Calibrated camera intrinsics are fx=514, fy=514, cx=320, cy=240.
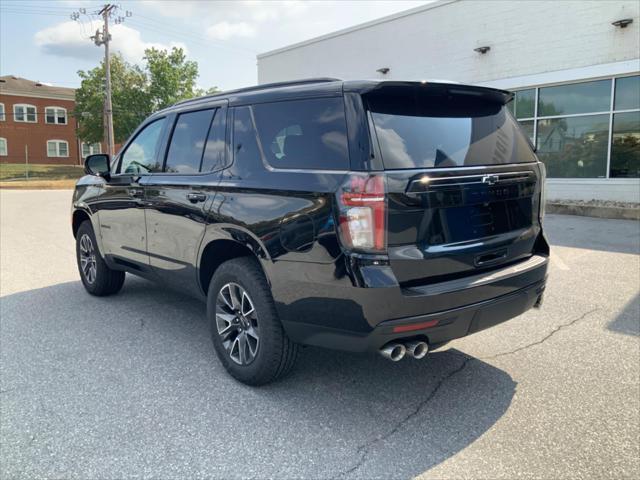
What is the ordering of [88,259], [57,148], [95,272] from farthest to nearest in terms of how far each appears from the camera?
[57,148]
[88,259]
[95,272]

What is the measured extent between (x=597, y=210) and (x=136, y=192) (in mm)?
11674

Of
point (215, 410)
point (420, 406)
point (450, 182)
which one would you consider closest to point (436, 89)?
point (450, 182)

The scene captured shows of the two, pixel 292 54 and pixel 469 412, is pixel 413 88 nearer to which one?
pixel 469 412

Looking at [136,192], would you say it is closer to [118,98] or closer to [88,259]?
[88,259]

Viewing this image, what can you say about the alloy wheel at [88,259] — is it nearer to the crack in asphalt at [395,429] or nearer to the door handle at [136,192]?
the door handle at [136,192]

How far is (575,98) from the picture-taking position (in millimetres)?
14789

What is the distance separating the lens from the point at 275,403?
3275 millimetres

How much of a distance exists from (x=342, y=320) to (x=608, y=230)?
959 cm

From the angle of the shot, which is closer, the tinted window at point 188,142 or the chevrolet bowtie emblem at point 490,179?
the chevrolet bowtie emblem at point 490,179

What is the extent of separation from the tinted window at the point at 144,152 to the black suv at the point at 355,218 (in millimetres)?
685

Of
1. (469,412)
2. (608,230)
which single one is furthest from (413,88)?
(608,230)

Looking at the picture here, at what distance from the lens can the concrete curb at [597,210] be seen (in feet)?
39.6

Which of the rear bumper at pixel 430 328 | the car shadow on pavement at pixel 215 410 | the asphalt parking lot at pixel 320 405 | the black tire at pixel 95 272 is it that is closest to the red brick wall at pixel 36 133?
the black tire at pixel 95 272

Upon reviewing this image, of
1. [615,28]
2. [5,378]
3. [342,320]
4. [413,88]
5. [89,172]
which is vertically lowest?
[5,378]
